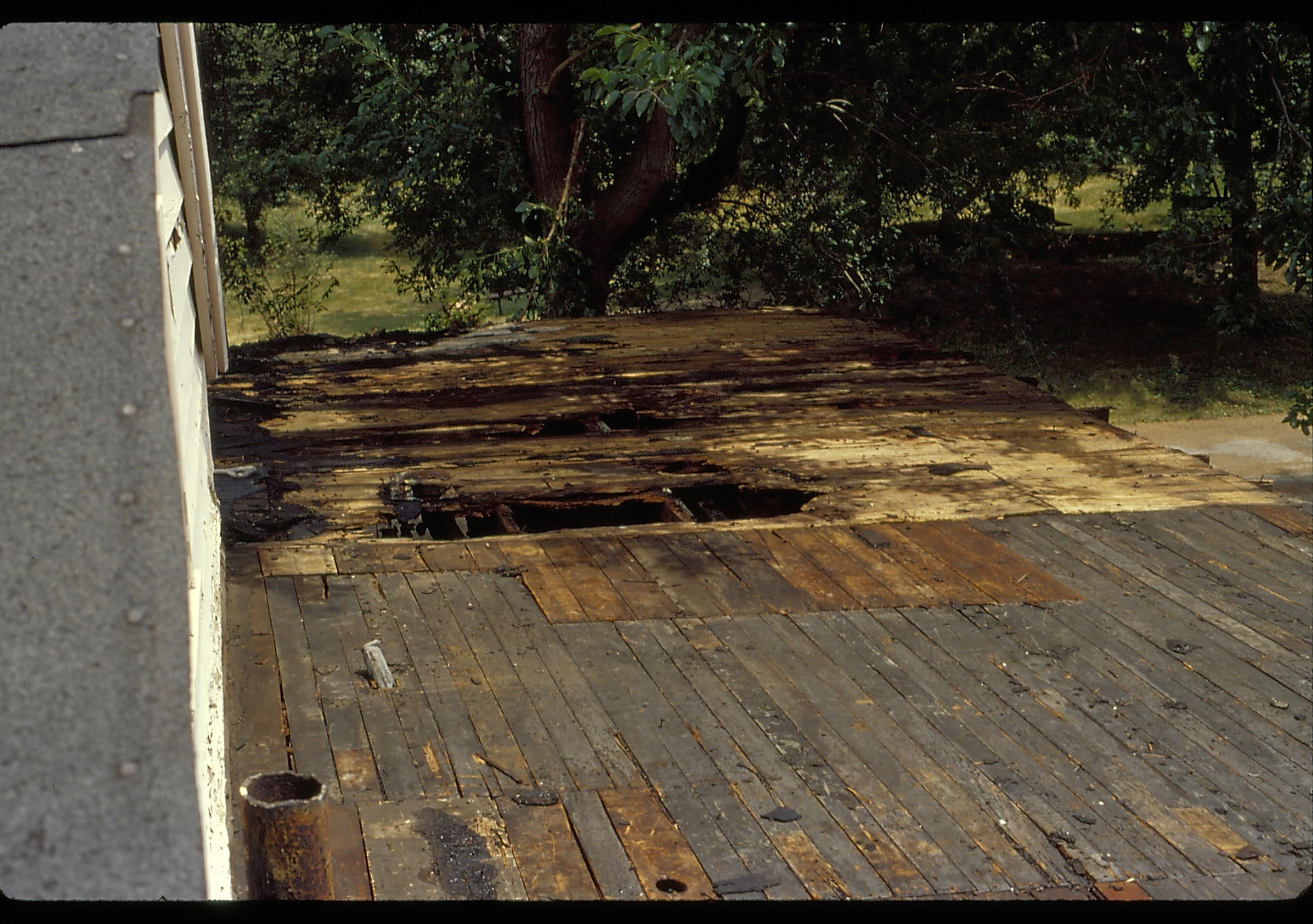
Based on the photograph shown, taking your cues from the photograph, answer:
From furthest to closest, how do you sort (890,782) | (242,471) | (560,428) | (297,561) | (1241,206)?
1. (1241,206)
2. (560,428)
3. (242,471)
4. (297,561)
5. (890,782)

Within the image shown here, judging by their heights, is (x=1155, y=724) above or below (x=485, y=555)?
below

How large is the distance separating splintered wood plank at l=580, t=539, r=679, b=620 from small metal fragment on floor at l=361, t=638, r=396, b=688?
0.93m

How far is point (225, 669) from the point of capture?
3998 mm

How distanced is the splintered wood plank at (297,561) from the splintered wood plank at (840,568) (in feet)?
6.02

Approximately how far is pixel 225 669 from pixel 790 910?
1.96 meters

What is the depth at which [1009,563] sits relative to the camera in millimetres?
5246

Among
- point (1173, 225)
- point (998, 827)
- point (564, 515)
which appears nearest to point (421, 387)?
point (564, 515)

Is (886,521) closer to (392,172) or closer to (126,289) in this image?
(126,289)

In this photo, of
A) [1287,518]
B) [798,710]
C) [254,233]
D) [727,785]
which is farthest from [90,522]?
[254,233]

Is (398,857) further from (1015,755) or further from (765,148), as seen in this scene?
(765,148)

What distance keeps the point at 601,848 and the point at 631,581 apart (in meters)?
1.84

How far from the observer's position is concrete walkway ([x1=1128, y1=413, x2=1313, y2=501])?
502 inches

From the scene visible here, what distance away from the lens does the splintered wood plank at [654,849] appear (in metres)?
3.03

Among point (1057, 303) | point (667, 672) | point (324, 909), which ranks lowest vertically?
point (1057, 303)
